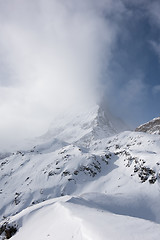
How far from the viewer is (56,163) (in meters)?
51.1

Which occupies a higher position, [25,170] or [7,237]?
[25,170]

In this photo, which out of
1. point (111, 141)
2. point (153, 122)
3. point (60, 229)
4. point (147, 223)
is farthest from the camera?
point (153, 122)

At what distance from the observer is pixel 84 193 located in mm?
25562

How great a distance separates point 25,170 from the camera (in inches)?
2144

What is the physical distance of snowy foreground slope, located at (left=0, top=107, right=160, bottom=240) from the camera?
11296mm

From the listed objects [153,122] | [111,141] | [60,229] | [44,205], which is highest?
[153,122]

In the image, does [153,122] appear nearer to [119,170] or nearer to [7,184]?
[119,170]

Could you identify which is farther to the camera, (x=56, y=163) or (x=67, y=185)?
(x=56, y=163)

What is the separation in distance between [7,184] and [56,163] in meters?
16.5

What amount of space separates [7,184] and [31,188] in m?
11.1

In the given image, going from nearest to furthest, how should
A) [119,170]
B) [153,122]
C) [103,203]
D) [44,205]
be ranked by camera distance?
[44,205] → [103,203] → [119,170] → [153,122]

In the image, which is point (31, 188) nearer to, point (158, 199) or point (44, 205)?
point (44, 205)

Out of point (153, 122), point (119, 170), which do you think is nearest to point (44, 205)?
point (119, 170)

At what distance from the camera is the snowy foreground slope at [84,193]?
37.1ft
